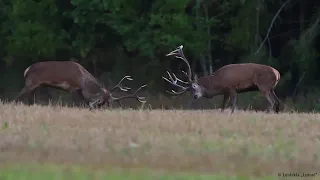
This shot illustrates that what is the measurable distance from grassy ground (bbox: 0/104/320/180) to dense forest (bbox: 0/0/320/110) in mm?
15008

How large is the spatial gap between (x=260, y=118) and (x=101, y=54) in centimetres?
1865

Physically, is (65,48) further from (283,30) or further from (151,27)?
(283,30)

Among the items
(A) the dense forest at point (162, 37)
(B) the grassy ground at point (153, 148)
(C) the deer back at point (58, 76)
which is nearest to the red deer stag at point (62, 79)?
(C) the deer back at point (58, 76)

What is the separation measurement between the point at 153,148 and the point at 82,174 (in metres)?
1.88

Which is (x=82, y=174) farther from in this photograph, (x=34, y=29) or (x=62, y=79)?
(x=34, y=29)

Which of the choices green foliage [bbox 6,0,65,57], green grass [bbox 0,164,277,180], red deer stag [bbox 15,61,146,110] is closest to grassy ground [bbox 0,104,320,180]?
green grass [bbox 0,164,277,180]

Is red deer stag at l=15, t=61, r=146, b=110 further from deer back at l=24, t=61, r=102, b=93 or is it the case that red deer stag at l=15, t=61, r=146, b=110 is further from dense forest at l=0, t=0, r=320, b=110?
dense forest at l=0, t=0, r=320, b=110

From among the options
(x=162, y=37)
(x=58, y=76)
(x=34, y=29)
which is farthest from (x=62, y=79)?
(x=34, y=29)

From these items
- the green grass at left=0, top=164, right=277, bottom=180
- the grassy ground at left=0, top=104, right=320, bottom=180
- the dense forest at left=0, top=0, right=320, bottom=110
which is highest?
the green grass at left=0, top=164, right=277, bottom=180

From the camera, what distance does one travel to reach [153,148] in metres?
11.1

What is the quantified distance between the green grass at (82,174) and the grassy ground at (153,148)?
0.01 meters

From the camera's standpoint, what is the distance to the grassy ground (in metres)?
9.75

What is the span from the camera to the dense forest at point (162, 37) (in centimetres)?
2988

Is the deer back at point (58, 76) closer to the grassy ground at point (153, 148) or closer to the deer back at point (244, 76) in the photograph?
the deer back at point (244, 76)
